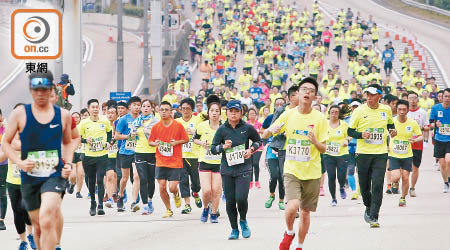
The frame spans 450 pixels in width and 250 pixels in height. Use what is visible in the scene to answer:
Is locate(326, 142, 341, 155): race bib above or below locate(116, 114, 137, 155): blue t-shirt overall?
below

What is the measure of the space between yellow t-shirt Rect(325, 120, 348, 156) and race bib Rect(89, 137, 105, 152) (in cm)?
414

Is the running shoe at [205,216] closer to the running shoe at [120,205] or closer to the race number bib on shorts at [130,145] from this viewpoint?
the running shoe at [120,205]

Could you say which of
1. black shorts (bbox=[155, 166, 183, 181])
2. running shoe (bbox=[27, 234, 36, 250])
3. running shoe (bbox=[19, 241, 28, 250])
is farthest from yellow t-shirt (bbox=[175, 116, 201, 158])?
running shoe (bbox=[19, 241, 28, 250])

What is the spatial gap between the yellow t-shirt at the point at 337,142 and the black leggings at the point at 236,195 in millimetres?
5494

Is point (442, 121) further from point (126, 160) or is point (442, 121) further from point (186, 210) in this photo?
point (126, 160)

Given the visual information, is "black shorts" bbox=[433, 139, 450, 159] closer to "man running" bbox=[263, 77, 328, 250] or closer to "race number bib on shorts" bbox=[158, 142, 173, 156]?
"race number bib on shorts" bbox=[158, 142, 173, 156]

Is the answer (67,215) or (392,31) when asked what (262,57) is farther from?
(67,215)

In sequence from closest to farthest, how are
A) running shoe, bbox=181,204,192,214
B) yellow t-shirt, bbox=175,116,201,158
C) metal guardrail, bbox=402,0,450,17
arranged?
1. running shoe, bbox=181,204,192,214
2. yellow t-shirt, bbox=175,116,201,158
3. metal guardrail, bbox=402,0,450,17

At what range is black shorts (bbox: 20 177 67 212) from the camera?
1030 cm

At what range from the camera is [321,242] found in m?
13.0

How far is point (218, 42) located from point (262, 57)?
456 centimetres

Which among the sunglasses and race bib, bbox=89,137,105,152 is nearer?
the sunglasses

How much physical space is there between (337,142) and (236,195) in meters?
5.82

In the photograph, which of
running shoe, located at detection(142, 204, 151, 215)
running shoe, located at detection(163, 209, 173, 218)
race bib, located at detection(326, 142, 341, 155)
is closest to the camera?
running shoe, located at detection(163, 209, 173, 218)
